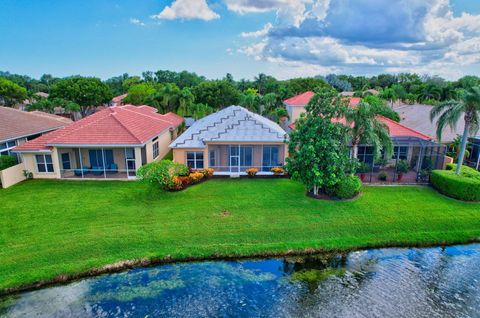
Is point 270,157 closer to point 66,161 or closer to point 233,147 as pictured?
point 233,147

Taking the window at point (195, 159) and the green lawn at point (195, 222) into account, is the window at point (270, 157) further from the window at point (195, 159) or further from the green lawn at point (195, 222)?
the window at point (195, 159)

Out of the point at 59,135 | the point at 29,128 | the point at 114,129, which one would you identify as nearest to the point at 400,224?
the point at 114,129

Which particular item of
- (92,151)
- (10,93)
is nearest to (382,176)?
(92,151)

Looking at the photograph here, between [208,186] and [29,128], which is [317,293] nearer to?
[208,186]

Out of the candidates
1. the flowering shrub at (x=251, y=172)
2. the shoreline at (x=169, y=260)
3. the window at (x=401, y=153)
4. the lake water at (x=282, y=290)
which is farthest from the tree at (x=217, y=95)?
the lake water at (x=282, y=290)

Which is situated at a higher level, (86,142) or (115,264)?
(86,142)

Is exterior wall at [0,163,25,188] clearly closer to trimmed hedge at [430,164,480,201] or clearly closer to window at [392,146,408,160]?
window at [392,146,408,160]
